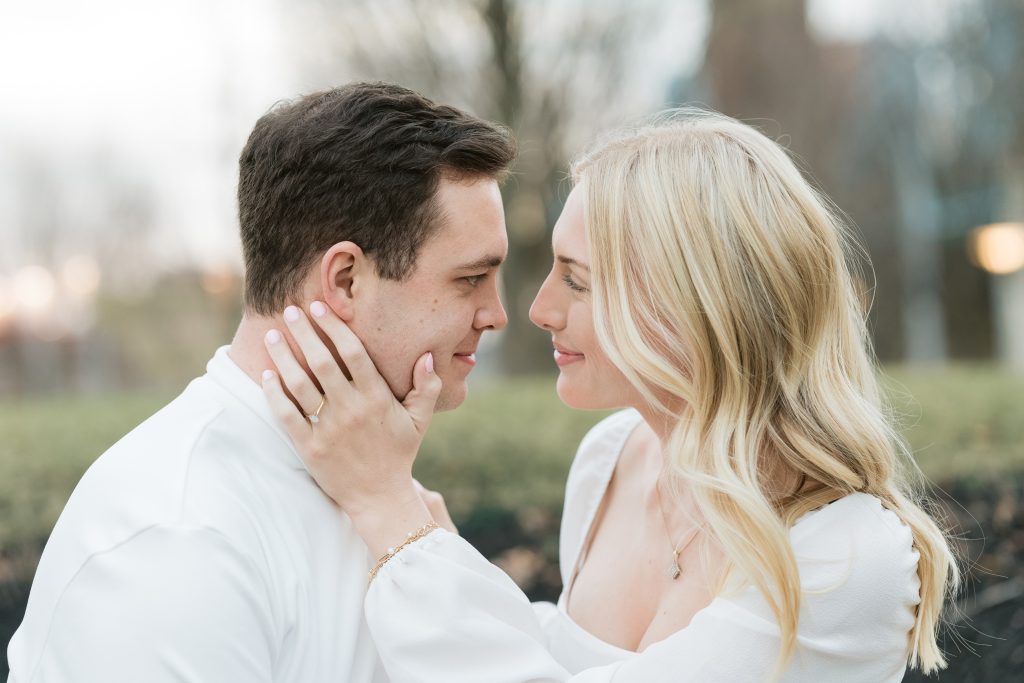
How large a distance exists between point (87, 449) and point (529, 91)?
692cm

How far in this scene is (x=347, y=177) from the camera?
2.35 meters

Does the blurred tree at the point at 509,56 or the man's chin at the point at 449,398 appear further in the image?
the blurred tree at the point at 509,56

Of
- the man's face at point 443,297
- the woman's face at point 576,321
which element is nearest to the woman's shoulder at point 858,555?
the woman's face at point 576,321

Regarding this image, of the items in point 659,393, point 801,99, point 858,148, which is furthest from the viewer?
point 858,148

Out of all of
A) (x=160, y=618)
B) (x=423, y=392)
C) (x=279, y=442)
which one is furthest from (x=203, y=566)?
(x=423, y=392)

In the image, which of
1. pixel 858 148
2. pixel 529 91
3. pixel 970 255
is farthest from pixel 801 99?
pixel 970 255

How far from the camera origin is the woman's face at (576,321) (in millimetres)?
2658

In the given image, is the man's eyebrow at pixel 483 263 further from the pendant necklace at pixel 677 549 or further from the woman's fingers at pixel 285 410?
the pendant necklace at pixel 677 549

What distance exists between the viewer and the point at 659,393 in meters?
2.57

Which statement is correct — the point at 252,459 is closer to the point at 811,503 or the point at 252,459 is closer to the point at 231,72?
the point at 811,503

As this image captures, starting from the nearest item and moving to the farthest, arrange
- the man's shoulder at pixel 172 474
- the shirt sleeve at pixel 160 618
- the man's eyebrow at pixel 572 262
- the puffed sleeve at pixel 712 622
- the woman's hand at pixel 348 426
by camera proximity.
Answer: the shirt sleeve at pixel 160 618, the man's shoulder at pixel 172 474, the puffed sleeve at pixel 712 622, the woman's hand at pixel 348 426, the man's eyebrow at pixel 572 262

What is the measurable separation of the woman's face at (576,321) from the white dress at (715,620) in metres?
0.60

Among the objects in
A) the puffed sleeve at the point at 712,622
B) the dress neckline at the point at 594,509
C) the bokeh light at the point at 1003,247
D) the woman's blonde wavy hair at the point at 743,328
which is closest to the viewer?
the puffed sleeve at the point at 712,622

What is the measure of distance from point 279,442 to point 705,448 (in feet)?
3.33
